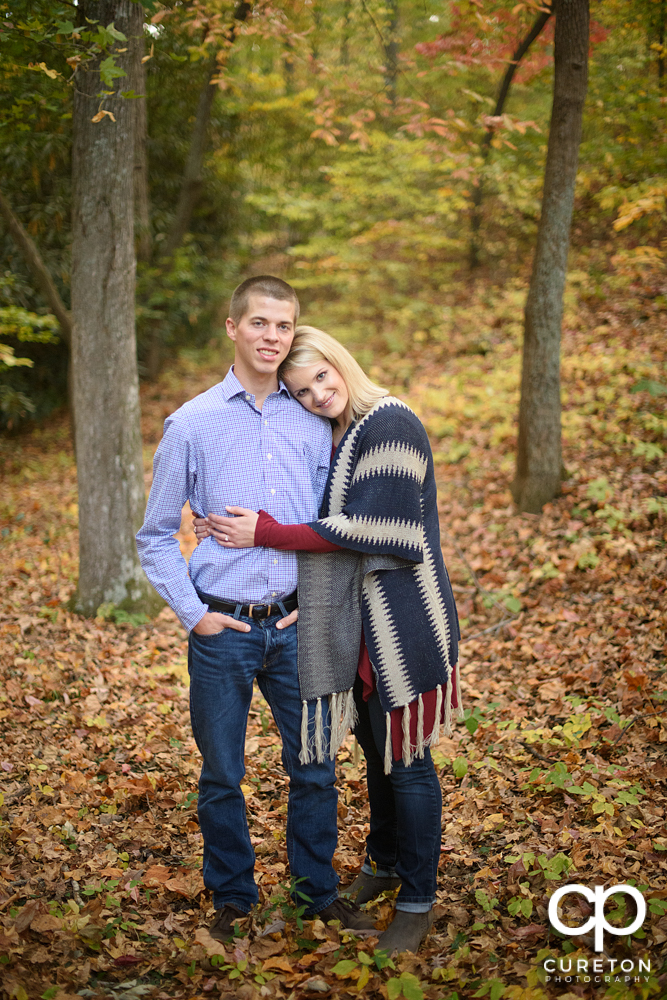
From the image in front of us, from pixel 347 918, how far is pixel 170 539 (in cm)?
166

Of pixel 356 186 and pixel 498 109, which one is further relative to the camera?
pixel 356 186

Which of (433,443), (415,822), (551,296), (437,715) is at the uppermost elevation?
(551,296)

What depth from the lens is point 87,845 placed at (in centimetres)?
318

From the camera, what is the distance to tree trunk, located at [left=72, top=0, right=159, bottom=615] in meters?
5.01

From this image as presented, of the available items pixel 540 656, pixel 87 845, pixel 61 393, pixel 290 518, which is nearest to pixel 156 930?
pixel 87 845

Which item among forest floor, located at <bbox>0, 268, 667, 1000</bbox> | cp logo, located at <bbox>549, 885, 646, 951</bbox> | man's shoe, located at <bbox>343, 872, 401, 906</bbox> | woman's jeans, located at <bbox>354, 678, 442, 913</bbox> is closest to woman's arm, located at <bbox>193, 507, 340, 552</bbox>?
woman's jeans, located at <bbox>354, 678, 442, 913</bbox>

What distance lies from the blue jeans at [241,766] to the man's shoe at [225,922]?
0.03 m

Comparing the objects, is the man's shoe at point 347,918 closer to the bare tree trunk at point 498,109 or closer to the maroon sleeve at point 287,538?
the maroon sleeve at point 287,538

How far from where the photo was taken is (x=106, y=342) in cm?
535

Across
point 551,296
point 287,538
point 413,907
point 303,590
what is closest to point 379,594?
point 303,590

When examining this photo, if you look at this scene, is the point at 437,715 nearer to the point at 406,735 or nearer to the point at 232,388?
the point at 406,735

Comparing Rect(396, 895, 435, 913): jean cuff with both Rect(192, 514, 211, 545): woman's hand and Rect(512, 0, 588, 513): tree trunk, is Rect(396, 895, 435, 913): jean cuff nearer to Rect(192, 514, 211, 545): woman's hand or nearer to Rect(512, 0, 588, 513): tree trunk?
Rect(192, 514, 211, 545): woman's hand

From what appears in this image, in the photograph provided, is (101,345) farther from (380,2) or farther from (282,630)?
(380,2)

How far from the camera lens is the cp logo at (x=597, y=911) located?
2512 millimetres
